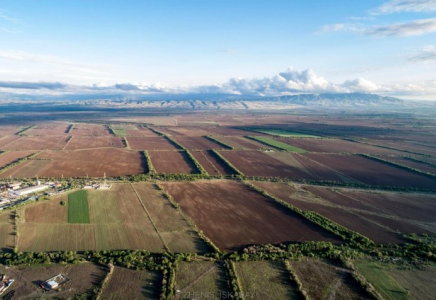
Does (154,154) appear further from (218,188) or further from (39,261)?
(39,261)

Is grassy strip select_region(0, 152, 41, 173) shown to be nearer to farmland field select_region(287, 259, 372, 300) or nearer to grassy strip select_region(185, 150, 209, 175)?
grassy strip select_region(185, 150, 209, 175)

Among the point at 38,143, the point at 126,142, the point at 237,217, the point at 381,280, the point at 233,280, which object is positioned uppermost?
the point at 126,142

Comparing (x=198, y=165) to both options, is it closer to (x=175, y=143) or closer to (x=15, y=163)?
(x=175, y=143)

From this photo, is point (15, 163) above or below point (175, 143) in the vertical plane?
below

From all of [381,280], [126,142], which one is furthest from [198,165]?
[381,280]

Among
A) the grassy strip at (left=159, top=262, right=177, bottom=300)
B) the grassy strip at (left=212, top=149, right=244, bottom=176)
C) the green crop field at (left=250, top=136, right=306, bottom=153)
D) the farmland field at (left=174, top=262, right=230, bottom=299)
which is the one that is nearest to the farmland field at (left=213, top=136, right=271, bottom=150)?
the green crop field at (left=250, top=136, right=306, bottom=153)

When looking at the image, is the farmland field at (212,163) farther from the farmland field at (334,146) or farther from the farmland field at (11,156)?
the farmland field at (11,156)
